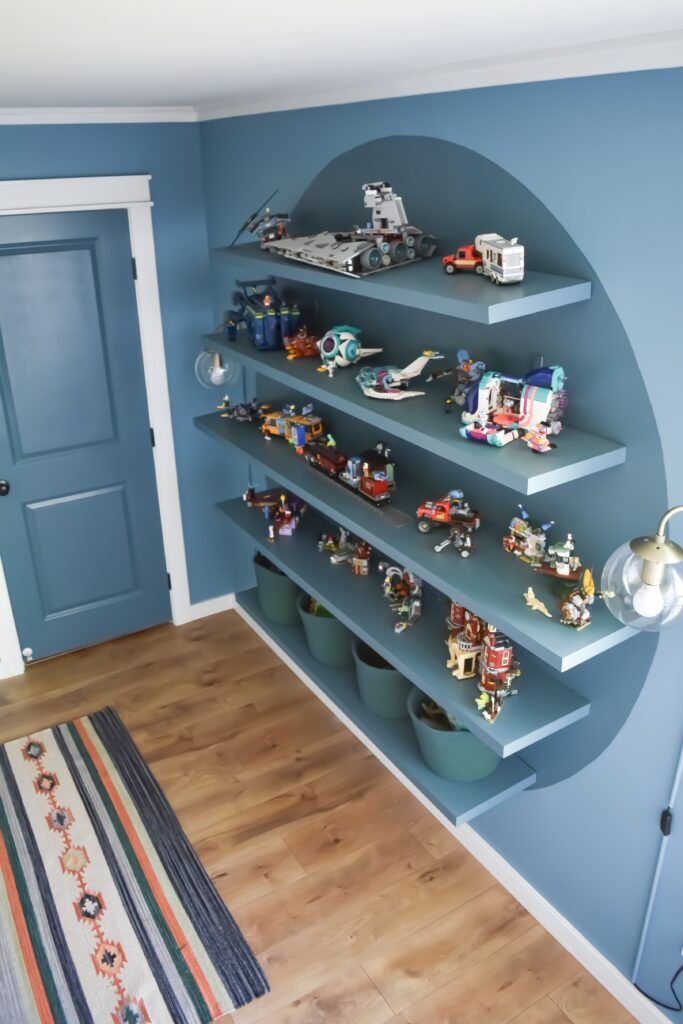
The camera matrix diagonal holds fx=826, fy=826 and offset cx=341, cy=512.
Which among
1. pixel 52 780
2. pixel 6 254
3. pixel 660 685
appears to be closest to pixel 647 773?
pixel 660 685

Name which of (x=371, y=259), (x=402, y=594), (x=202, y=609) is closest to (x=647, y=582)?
(x=371, y=259)

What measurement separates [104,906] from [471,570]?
163cm

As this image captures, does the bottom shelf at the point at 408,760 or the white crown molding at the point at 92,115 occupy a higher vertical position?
the white crown molding at the point at 92,115

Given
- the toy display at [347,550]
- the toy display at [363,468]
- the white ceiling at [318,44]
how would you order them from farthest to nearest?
the toy display at [347,550], the toy display at [363,468], the white ceiling at [318,44]

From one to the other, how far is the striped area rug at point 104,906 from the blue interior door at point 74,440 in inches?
31.5

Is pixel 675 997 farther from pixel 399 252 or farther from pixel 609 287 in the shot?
pixel 399 252

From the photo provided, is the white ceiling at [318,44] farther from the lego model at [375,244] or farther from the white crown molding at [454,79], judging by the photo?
the lego model at [375,244]

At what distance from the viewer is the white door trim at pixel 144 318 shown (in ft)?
10.3

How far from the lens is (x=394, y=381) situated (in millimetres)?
2260

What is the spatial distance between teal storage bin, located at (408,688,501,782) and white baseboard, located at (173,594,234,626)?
195cm

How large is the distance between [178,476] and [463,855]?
2090 millimetres

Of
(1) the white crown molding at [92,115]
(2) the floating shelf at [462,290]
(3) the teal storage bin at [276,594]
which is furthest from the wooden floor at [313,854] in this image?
(1) the white crown molding at [92,115]

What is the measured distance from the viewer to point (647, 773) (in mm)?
2076

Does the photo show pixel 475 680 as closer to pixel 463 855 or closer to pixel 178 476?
pixel 463 855
